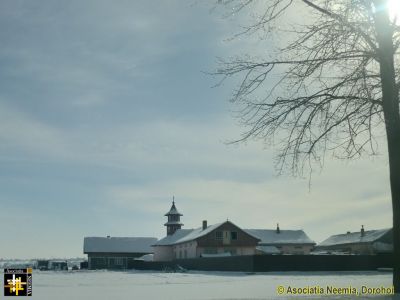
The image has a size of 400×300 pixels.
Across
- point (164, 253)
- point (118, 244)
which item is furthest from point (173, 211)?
point (118, 244)

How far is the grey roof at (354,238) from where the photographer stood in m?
76.1

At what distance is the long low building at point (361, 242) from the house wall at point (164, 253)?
2868cm

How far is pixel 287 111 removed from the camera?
13.7 m

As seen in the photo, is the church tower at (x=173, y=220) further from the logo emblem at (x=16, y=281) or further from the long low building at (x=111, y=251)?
the logo emblem at (x=16, y=281)

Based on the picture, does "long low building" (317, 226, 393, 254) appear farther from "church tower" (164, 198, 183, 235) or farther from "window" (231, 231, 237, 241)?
"church tower" (164, 198, 183, 235)

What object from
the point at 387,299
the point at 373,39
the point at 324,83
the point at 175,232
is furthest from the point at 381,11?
the point at 175,232

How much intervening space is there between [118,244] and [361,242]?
49803mm

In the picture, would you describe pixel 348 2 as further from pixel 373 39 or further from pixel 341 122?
pixel 341 122

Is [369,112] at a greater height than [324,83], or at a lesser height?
lesser

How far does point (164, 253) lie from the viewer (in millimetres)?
92562

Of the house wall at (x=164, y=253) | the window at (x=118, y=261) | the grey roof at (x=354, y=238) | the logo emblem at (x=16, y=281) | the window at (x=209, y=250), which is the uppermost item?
the logo emblem at (x=16, y=281)

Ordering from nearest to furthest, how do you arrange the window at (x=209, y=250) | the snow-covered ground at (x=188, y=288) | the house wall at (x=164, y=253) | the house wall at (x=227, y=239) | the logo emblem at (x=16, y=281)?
the logo emblem at (x=16, y=281)
the snow-covered ground at (x=188, y=288)
the window at (x=209, y=250)
the house wall at (x=227, y=239)
the house wall at (x=164, y=253)

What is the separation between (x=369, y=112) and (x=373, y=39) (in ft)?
6.94

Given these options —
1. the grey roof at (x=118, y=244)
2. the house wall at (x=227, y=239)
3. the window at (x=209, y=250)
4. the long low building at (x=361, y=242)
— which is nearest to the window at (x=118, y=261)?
the grey roof at (x=118, y=244)
